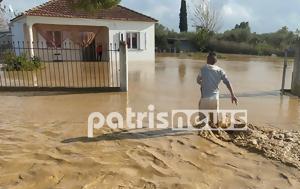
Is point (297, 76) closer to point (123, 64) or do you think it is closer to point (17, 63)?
point (123, 64)

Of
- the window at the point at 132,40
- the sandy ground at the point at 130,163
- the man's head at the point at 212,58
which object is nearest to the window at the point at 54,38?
the window at the point at 132,40

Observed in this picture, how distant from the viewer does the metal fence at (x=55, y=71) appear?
41.5 feet

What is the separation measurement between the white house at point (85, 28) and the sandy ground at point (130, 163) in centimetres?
1838

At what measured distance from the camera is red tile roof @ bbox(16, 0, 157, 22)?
2296cm

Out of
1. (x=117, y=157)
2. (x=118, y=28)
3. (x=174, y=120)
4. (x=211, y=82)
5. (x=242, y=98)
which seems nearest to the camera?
(x=117, y=157)

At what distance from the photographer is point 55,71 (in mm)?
17812

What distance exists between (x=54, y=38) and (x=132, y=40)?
634cm

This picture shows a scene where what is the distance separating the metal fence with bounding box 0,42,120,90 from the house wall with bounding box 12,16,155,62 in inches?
60.6

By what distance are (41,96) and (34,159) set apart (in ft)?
18.6

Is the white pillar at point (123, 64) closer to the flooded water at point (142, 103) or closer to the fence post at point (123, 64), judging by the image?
the fence post at point (123, 64)

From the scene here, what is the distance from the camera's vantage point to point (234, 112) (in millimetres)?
8398

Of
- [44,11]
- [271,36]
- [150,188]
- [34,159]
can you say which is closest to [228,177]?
[150,188]

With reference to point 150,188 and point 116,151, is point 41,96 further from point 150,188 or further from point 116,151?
point 150,188

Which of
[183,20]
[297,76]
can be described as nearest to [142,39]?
[297,76]
